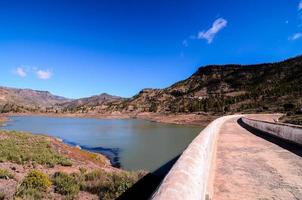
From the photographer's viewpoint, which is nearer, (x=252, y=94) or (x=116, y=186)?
(x=116, y=186)

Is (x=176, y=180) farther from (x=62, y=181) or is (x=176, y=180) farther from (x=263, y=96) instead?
(x=263, y=96)

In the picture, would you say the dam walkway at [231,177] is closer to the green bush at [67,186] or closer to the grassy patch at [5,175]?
the green bush at [67,186]

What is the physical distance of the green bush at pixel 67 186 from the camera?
36.7ft

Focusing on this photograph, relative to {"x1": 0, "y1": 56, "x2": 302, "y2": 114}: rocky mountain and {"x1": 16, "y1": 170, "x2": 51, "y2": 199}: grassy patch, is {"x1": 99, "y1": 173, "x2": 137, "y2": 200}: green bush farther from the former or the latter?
{"x1": 0, "y1": 56, "x2": 302, "y2": 114}: rocky mountain

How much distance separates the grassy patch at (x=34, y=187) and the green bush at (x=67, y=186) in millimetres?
425

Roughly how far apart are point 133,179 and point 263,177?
8454mm

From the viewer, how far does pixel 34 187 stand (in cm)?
1130

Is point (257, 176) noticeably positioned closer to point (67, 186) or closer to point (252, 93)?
point (67, 186)

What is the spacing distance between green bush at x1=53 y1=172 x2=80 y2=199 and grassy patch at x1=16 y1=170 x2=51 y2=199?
42 centimetres

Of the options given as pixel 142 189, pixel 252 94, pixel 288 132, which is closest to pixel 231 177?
pixel 142 189

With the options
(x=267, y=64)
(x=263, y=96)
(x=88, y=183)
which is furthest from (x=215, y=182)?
(x=267, y=64)

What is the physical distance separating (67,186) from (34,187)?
1.27 meters

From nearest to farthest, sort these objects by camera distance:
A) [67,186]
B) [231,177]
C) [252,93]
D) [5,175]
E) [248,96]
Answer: [231,177], [67,186], [5,175], [248,96], [252,93]

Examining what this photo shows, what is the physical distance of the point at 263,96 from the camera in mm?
112875
